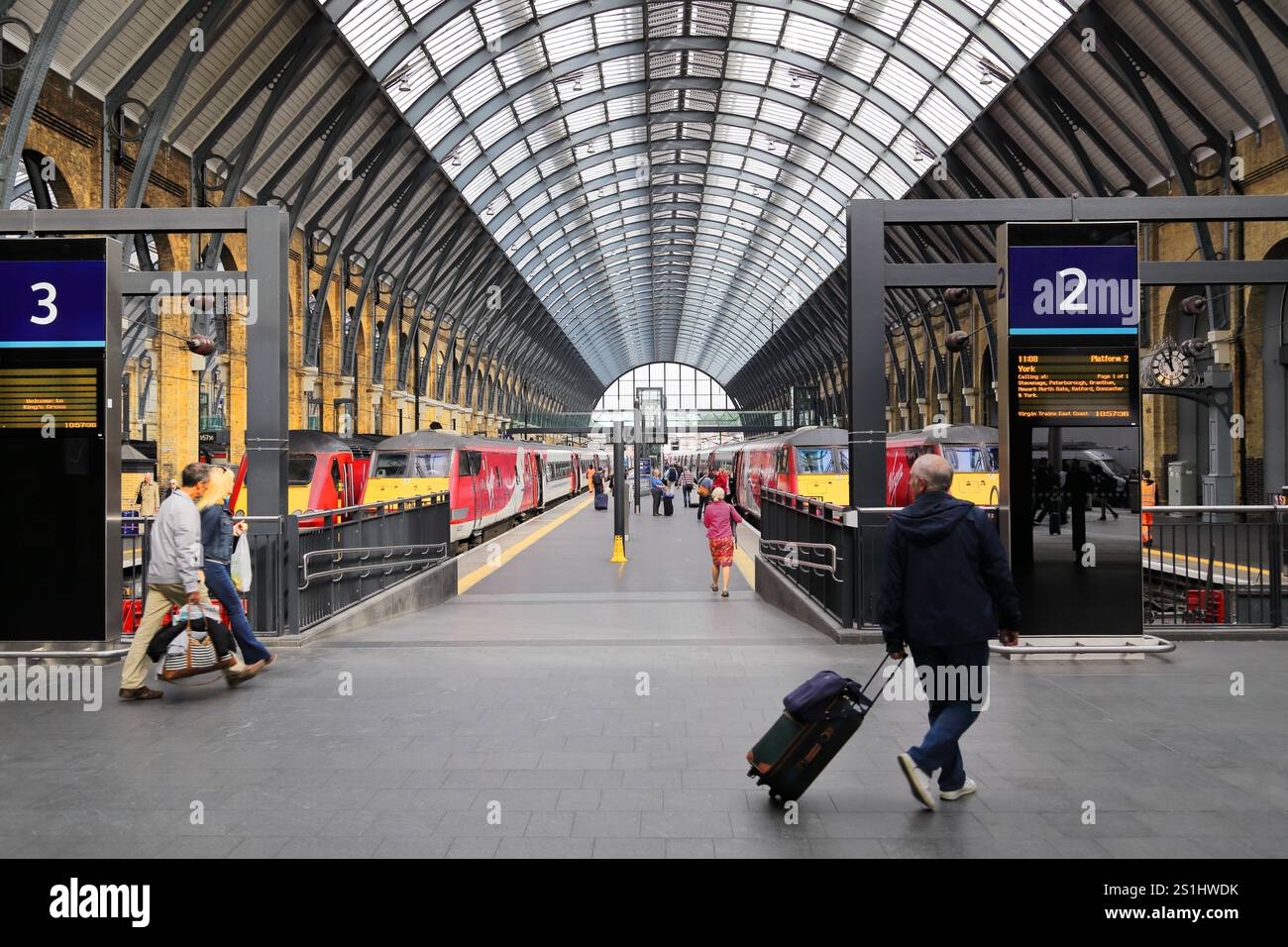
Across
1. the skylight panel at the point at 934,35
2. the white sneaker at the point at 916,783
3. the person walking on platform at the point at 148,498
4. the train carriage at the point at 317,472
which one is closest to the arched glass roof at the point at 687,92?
the skylight panel at the point at 934,35

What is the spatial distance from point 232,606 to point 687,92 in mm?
32674

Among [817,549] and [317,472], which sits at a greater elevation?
[317,472]

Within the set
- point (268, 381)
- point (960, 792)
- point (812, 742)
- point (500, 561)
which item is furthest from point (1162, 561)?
point (500, 561)

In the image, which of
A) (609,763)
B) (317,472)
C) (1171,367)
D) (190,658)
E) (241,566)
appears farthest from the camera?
(1171,367)

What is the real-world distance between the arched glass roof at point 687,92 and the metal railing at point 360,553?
13.3 meters

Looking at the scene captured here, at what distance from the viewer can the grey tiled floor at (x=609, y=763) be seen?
4199 millimetres

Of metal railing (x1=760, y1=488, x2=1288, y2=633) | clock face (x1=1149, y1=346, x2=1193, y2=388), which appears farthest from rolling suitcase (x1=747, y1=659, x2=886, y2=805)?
clock face (x1=1149, y1=346, x2=1193, y2=388)

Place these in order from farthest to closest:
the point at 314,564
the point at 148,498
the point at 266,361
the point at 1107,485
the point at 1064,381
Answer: the point at 1107,485, the point at 148,498, the point at 314,564, the point at 266,361, the point at 1064,381

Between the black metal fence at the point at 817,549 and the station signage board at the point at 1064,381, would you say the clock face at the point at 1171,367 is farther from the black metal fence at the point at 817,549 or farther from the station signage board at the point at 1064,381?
the station signage board at the point at 1064,381

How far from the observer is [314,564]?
9.52 metres

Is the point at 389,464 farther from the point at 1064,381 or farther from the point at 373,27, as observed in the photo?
the point at 1064,381

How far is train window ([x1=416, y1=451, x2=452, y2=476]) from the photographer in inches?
915

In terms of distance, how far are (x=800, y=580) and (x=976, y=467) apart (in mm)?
11679
